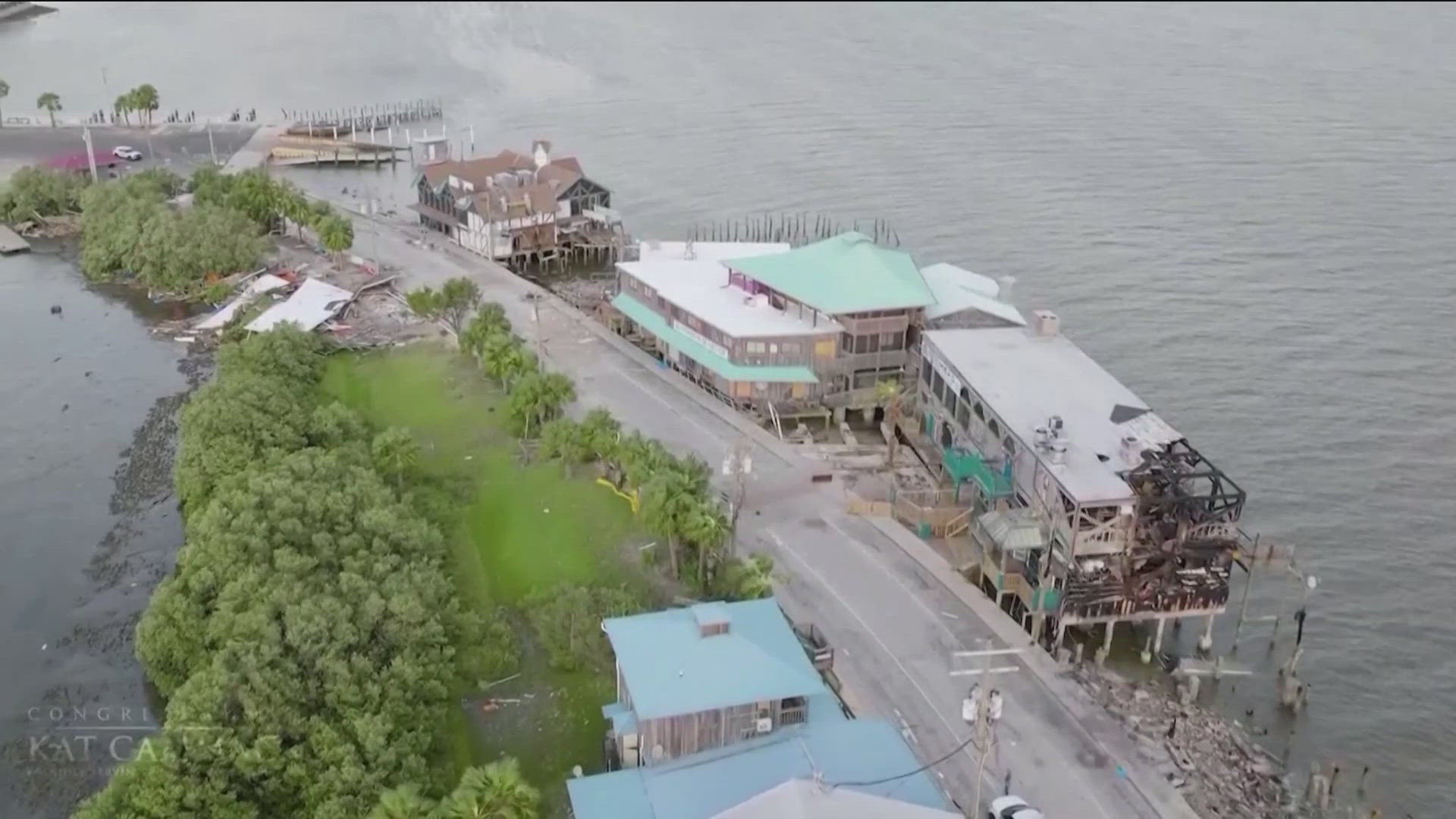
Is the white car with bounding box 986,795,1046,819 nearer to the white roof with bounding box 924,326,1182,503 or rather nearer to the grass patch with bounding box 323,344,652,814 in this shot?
the white roof with bounding box 924,326,1182,503

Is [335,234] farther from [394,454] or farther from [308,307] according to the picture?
[394,454]

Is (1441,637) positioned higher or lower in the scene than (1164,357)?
lower

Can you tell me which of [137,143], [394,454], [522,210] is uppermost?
[137,143]

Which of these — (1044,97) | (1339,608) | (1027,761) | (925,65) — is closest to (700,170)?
(1044,97)

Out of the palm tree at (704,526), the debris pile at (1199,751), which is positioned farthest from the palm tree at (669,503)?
the debris pile at (1199,751)

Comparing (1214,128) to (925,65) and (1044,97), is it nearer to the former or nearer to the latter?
(1044,97)

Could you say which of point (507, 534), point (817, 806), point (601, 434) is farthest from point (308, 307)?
point (817, 806)
